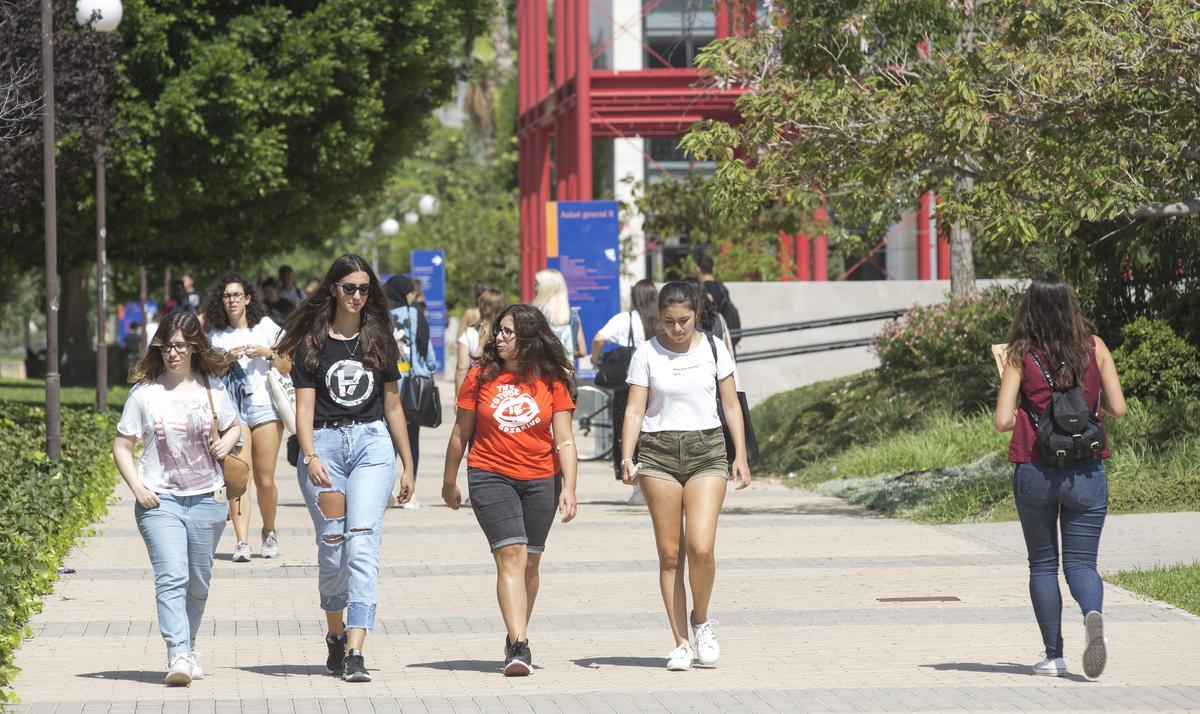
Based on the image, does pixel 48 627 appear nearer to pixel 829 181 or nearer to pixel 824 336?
pixel 829 181

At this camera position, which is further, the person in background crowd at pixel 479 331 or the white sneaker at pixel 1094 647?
the person in background crowd at pixel 479 331

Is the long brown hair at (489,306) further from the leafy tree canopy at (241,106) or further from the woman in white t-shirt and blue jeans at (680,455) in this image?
the leafy tree canopy at (241,106)

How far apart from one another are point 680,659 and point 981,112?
6244 mm

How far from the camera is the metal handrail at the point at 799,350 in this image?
896 inches

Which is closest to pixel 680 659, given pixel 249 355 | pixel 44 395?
pixel 249 355

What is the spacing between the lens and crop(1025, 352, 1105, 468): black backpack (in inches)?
283

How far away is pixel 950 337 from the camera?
1930 cm

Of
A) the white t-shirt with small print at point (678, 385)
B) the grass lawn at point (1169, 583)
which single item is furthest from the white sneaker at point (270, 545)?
the grass lawn at point (1169, 583)

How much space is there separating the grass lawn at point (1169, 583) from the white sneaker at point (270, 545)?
512 cm

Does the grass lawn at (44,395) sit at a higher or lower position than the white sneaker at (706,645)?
higher

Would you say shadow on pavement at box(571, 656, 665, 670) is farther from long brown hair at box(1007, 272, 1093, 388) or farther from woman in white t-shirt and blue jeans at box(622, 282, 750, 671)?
long brown hair at box(1007, 272, 1093, 388)

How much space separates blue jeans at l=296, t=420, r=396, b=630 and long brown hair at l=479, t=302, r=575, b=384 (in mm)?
518

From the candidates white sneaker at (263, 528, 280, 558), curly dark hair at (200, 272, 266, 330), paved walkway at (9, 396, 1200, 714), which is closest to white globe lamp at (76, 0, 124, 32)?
paved walkway at (9, 396, 1200, 714)

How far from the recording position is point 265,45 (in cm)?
2544
